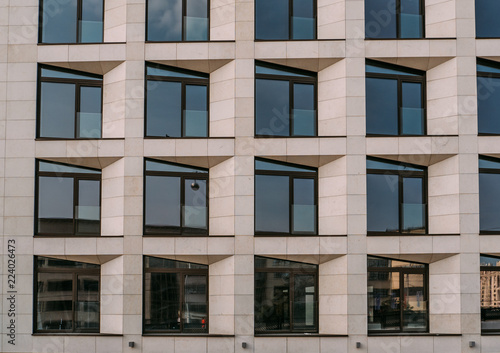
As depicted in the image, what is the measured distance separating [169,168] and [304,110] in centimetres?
566

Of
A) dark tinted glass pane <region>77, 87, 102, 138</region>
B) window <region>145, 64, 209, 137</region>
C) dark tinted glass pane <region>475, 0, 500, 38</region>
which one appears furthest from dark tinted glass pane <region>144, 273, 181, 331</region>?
dark tinted glass pane <region>475, 0, 500, 38</region>

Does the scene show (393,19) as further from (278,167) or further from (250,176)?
(250,176)

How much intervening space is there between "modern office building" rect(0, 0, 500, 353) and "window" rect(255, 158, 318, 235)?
8 cm

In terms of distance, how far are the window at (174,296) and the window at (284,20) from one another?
9350 mm

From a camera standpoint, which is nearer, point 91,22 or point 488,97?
point 488,97

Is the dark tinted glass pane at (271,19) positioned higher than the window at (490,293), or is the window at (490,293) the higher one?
the dark tinted glass pane at (271,19)

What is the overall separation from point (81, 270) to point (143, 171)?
442 centimetres

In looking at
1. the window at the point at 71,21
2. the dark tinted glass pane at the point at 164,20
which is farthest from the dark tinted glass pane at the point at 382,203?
the window at the point at 71,21

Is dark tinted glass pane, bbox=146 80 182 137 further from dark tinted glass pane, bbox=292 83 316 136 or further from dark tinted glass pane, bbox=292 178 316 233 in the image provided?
dark tinted glass pane, bbox=292 178 316 233

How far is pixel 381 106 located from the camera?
2428cm

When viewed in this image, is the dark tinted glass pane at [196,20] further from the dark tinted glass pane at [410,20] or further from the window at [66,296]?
the window at [66,296]

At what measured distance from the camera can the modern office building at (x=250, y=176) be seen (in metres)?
23.0

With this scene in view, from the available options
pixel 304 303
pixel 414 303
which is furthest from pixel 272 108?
pixel 414 303

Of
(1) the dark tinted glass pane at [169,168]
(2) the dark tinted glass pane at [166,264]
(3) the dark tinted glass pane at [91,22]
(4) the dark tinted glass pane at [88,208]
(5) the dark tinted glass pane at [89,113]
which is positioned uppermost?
(3) the dark tinted glass pane at [91,22]
